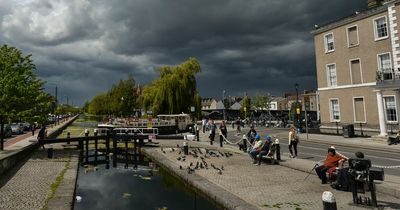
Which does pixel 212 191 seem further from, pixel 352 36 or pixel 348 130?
pixel 352 36

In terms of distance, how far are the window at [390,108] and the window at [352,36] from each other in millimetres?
6012

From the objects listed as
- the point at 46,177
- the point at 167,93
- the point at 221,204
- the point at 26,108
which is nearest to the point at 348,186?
the point at 221,204

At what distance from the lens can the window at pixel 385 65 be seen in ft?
92.5

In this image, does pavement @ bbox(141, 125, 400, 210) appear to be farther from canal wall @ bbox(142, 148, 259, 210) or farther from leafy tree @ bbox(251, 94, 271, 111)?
leafy tree @ bbox(251, 94, 271, 111)

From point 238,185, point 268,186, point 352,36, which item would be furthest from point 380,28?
point 238,185

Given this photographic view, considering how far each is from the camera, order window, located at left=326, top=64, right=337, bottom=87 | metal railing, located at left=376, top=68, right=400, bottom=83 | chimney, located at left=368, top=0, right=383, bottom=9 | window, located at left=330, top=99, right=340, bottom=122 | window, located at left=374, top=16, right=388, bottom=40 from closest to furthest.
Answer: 1. metal railing, located at left=376, top=68, right=400, bottom=83
2. window, located at left=374, top=16, right=388, bottom=40
3. chimney, located at left=368, top=0, right=383, bottom=9
4. window, located at left=330, top=99, right=340, bottom=122
5. window, located at left=326, top=64, right=337, bottom=87

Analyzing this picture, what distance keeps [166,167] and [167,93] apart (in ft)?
108

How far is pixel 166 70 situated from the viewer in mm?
55781

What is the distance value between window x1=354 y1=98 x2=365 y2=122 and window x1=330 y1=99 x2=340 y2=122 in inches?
86.9

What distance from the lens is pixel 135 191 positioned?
1484cm

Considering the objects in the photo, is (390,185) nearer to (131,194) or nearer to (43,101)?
(131,194)

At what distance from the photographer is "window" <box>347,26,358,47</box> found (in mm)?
31406

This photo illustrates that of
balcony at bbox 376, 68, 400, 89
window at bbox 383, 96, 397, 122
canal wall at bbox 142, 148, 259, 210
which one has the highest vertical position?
balcony at bbox 376, 68, 400, 89

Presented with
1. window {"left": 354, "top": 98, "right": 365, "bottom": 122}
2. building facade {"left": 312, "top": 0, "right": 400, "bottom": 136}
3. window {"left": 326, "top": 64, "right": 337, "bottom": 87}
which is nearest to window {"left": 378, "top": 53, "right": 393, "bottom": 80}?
building facade {"left": 312, "top": 0, "right": 400, "bottom": 136}
